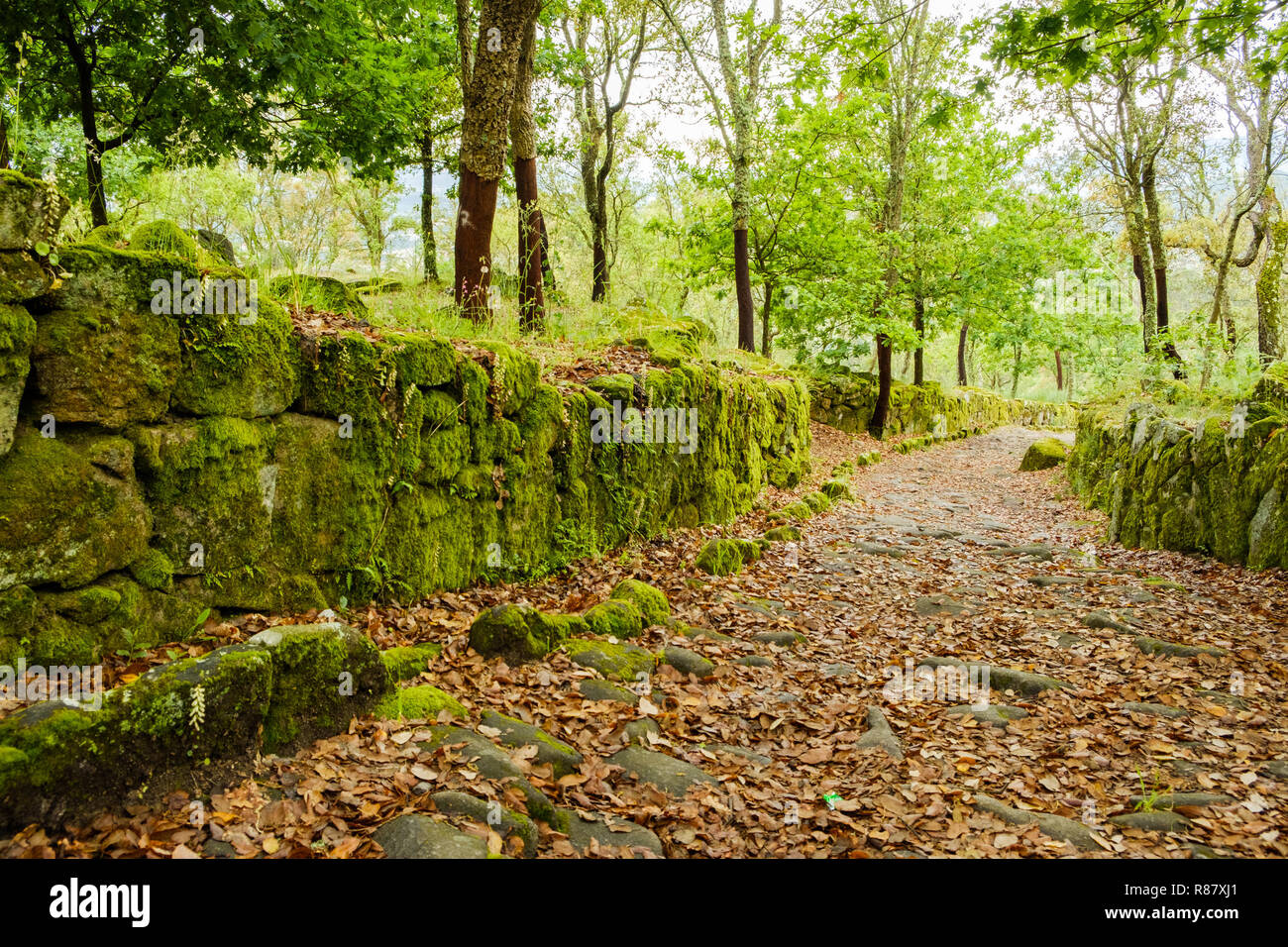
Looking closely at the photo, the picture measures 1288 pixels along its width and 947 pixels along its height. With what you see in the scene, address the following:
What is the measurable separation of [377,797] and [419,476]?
255cm

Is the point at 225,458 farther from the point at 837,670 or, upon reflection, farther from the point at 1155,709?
the point at 1155,709

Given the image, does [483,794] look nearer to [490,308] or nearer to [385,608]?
[385,608]

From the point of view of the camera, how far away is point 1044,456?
17.6 meters

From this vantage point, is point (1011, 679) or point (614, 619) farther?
point (614, 619)

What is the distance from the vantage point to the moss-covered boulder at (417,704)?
11.8ft

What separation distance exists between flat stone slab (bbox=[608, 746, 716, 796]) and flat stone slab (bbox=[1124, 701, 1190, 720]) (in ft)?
9.58

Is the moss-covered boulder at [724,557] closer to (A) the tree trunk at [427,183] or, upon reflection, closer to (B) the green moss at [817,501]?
(B) the green moss at [817,501]

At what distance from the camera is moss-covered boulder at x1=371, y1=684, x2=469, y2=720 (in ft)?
11.8

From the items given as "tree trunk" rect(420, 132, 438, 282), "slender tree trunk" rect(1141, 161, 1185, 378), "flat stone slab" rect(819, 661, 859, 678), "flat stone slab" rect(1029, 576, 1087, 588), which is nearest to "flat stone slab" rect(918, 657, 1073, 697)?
"flat stone slab" rect(819, 661, 859, 678)

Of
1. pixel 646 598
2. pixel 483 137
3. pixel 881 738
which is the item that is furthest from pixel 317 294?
pixel 881 738

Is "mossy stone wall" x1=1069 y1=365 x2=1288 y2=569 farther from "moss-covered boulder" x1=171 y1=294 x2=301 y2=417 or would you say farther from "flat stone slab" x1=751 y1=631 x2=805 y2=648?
"moss-covered boulder" x1=171 y1=294 x2=301 y2=417

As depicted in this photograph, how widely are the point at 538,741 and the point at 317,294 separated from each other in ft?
13.1

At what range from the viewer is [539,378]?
6.41 meters
